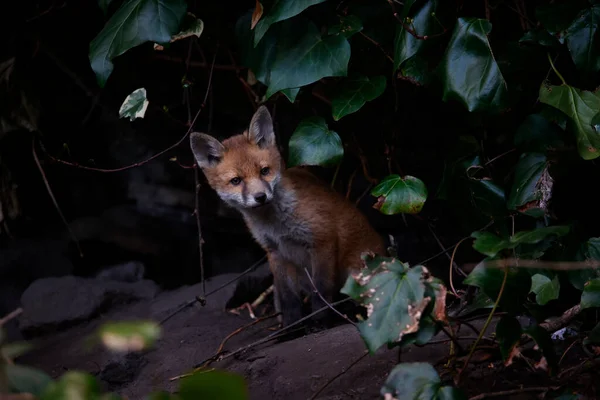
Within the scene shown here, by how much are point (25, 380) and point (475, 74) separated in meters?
2.44

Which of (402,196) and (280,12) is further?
(402,196)

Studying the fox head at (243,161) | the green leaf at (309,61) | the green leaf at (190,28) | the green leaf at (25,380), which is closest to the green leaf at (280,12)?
the green leaf at (309,61)

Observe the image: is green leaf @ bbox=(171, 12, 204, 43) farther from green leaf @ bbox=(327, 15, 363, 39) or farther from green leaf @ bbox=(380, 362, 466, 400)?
green leaf @ bbox=(380, 362, 466, 400)

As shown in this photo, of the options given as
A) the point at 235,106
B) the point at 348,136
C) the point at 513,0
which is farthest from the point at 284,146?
the point at 513,0

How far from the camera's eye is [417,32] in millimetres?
3172

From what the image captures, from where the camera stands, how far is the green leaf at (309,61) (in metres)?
3.22

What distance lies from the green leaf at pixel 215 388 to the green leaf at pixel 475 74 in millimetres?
2298

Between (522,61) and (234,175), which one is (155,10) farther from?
(522,61)

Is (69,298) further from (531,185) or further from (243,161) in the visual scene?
(531,185)

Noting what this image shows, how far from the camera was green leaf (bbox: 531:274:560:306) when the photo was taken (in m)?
2.72

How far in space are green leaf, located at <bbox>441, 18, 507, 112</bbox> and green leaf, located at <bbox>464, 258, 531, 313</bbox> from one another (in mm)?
977

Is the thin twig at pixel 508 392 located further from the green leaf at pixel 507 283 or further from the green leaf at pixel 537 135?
the green leaf at pixel 537 135

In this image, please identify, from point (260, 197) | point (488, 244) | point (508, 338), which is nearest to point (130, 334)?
point (488, 244)

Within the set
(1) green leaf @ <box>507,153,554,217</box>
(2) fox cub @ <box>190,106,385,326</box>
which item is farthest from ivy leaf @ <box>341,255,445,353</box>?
(2) fox cub @ <box>190,106,385,326</box>
